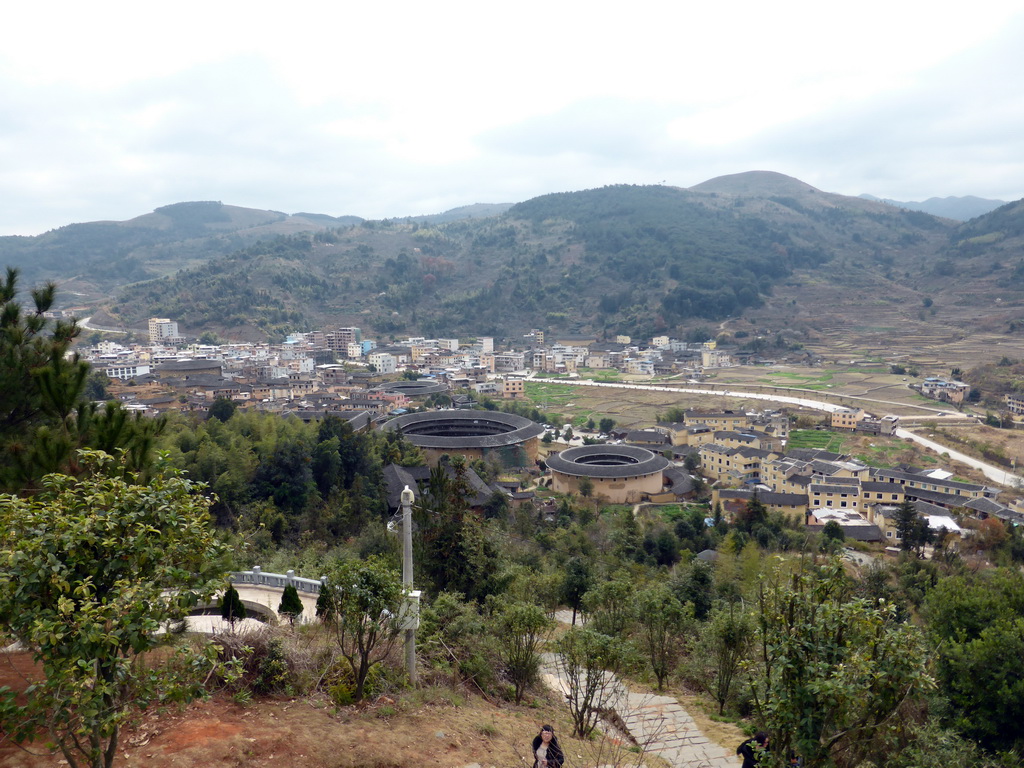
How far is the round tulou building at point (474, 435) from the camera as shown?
29.7m

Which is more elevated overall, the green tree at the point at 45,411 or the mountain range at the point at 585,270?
the mountain range at the point at 585,270

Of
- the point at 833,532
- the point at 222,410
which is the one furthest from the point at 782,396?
the point at 222,410

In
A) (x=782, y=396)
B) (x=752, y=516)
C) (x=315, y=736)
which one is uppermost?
(x=315, y=736)

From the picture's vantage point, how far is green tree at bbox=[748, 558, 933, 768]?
140 inches

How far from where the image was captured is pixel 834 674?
138 inches

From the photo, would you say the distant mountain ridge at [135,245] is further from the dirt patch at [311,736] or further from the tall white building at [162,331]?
the dirt patch at [311,736]

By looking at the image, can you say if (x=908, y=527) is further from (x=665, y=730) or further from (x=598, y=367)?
(x=598, y=367)

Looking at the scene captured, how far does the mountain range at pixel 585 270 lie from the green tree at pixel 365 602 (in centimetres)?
7008

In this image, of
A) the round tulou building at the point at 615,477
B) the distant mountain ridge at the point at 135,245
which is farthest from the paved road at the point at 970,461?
the distant mountain ridge at the point at 135,245

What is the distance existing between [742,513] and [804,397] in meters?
27.7

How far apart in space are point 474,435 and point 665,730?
25770 millimetres

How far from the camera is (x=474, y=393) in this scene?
44.7 m

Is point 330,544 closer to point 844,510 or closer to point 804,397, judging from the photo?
point 844,510

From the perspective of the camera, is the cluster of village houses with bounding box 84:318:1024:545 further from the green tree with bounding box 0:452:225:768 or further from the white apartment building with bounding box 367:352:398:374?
the green tree with bounding box 0:452:225:768
